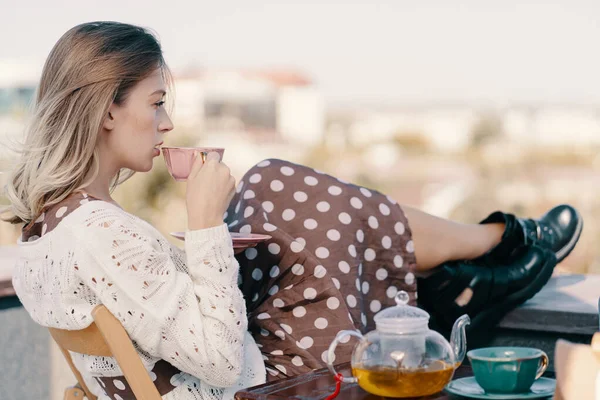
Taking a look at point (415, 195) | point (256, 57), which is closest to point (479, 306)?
point (415, 195)

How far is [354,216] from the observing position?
2.70m

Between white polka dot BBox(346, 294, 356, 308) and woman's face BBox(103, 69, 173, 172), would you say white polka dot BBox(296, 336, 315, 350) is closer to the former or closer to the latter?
white polka dot BBox(346, 294, 356, 308)

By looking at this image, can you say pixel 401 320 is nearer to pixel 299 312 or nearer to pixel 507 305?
pixel 299 312

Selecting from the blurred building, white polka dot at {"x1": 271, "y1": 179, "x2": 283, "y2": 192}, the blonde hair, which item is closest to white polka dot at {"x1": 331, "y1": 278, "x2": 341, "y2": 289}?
white polka dot at {"x1": 271, "y1": 179, "x2": 283, "y2": 192}

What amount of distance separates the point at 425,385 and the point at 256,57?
5422 centimetres

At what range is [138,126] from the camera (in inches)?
82.4

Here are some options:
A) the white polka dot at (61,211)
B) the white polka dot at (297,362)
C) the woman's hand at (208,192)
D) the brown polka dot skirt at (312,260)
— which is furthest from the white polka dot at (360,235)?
the white polka dot at (61,211)

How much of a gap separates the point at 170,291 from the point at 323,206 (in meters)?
0.86

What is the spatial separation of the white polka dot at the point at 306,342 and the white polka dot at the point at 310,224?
1.13ft

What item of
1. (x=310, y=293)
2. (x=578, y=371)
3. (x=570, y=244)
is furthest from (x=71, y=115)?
(x=570, y=244)

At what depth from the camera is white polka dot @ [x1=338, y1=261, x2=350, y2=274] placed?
262cm

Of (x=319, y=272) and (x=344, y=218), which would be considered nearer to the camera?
(x=319, y=272)

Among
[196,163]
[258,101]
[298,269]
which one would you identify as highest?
[196,163]

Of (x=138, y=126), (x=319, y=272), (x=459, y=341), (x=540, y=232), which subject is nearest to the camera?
(x=459, y=341)
